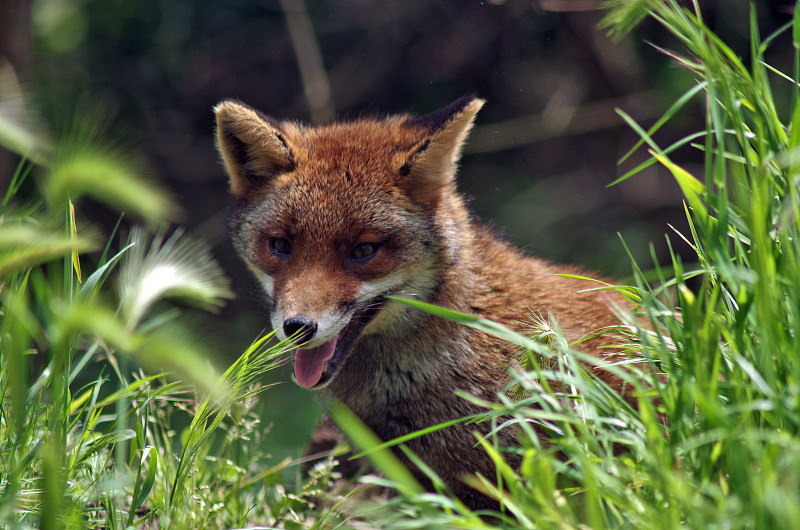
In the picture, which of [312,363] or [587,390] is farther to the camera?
[312,363]

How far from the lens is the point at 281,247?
3350mm

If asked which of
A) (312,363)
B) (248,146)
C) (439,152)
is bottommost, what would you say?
(312,363)

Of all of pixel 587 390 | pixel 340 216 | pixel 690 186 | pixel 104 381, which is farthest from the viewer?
pixel 340 216

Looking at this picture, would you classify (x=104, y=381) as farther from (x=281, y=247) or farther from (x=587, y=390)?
(x=587, y=390)

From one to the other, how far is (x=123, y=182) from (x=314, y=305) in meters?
0.99

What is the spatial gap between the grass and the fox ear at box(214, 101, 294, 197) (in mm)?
609

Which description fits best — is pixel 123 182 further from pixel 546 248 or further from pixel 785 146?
pixel 546 248

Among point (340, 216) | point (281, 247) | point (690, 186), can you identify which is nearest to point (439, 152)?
point (340, 216)

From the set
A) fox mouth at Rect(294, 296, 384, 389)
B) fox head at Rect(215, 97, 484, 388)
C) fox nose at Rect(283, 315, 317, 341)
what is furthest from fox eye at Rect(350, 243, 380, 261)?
fox nose at Rect(283, 315, 317, 341)

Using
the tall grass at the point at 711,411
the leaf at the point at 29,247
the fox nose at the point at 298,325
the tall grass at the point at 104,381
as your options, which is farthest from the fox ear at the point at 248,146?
the tall grass at the point at 711,411

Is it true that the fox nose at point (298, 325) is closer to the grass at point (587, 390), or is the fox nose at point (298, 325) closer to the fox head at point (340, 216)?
the fox head at point (340, 216)

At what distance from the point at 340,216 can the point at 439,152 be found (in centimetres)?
57

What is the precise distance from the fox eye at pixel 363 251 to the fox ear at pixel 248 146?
581mm

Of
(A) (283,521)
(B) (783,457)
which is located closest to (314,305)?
(A) (283,521)
